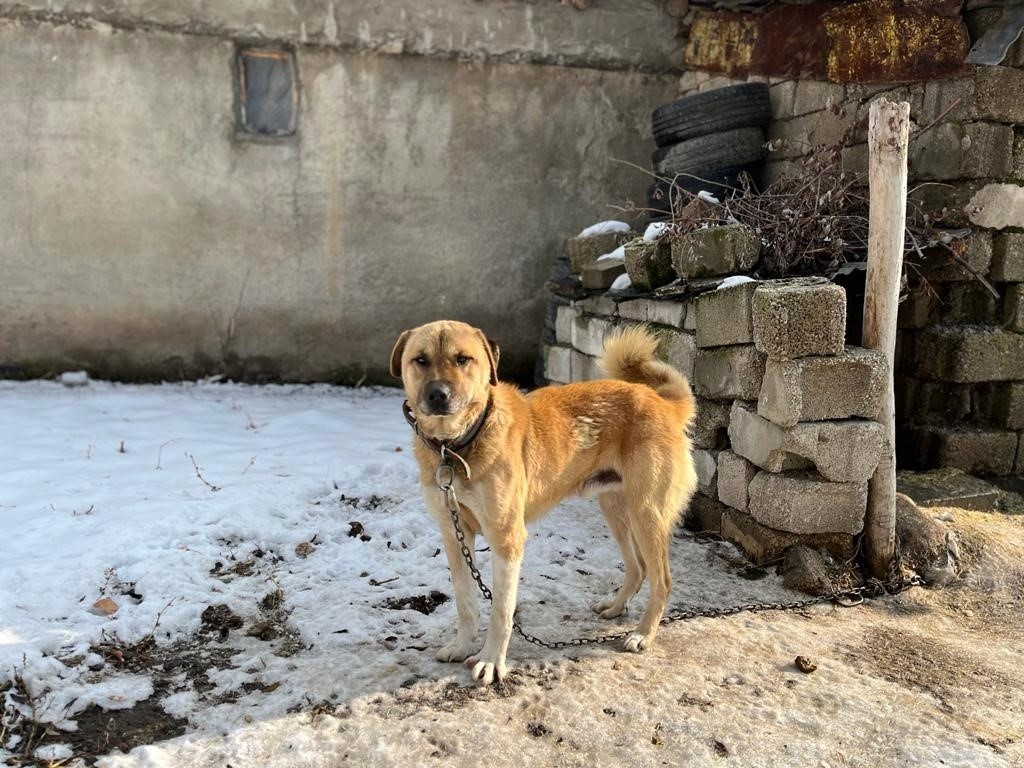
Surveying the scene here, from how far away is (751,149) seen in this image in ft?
23.3

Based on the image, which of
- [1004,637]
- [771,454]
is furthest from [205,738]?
[1004,637]

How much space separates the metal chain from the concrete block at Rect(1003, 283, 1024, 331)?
227 cm

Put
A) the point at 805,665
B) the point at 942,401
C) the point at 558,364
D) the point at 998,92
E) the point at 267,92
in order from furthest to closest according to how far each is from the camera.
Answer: the point at 267,92 → the point at 558,364 → the point at 942,401 → the point at 998,92 → the point at 805,665

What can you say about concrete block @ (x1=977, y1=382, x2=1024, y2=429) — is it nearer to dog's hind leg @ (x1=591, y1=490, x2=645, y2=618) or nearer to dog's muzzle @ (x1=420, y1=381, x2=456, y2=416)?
dog's hind leg @ (x1=591, y1=490, x2=645, y2=618)

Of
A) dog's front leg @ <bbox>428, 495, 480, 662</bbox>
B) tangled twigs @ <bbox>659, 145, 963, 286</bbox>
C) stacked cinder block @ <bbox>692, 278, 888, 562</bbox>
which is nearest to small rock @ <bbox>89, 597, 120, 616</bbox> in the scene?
dog's front leg @ <bbox>428, 495, 480, 662</bbox>

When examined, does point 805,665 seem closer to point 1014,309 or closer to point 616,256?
point 1014,309

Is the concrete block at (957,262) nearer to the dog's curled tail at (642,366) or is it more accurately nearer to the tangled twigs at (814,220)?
the tangled twigs at (814,220)

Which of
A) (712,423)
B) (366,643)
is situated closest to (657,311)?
(712,423)

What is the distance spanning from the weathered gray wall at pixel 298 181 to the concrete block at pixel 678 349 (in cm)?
335

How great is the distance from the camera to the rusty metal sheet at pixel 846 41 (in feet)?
18.7

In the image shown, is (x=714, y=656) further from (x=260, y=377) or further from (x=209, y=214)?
(x=209, y=214)

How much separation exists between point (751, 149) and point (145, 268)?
599cm

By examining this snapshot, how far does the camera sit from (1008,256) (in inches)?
224

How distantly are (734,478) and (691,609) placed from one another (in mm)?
1072
